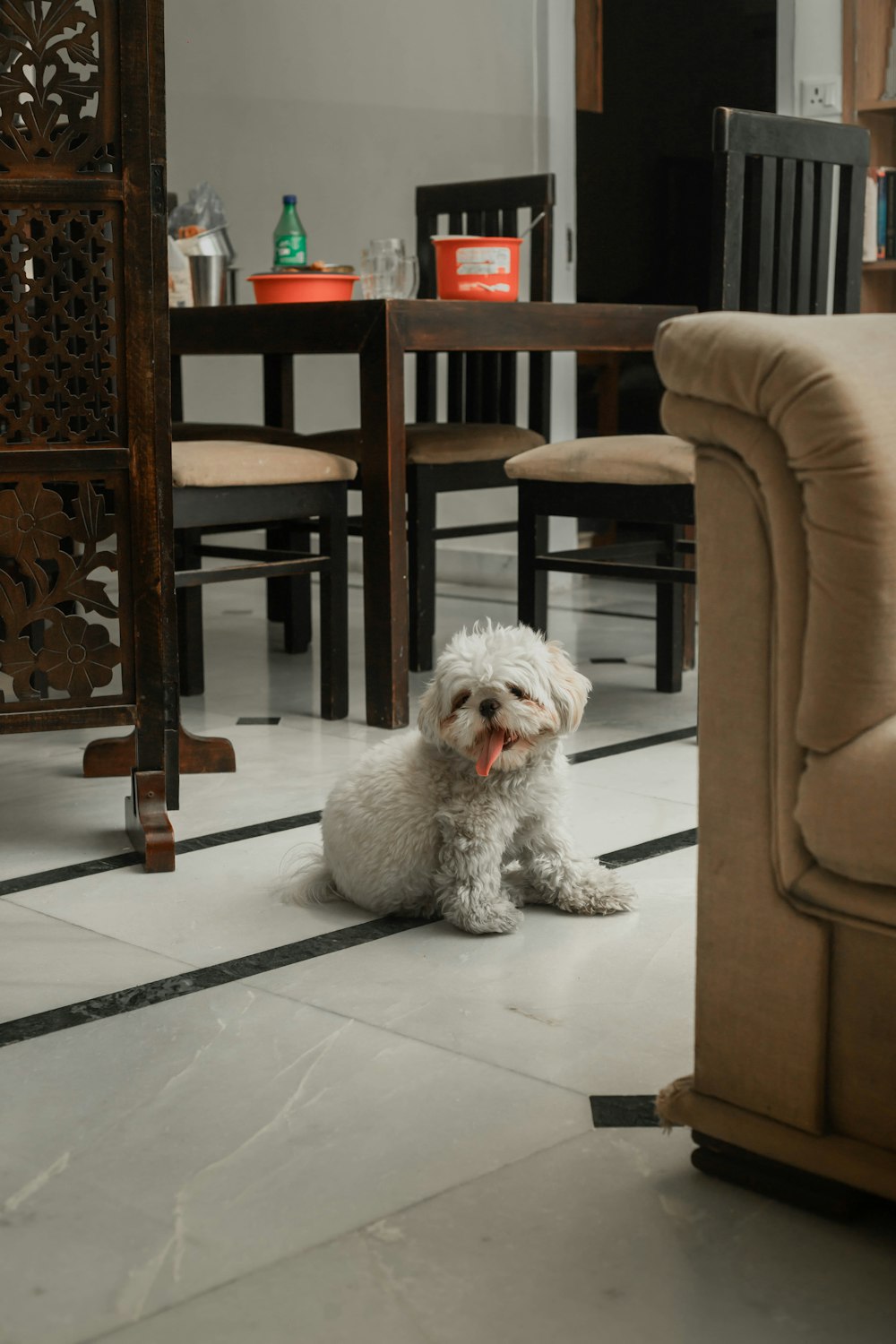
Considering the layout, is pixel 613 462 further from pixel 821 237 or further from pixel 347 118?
pixel 347 118

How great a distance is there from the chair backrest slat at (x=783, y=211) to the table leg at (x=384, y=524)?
2.06 ft

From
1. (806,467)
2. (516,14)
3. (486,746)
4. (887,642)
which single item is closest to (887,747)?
(887,642)

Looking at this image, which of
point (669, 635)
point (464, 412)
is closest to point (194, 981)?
point (669, 635)

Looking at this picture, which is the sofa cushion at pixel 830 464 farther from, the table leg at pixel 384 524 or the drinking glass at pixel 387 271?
the drinking glass at pixel 387 271

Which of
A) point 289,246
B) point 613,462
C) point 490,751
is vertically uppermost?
point 289,246

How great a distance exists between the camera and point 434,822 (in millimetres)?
1929

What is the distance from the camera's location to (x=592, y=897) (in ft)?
6.57

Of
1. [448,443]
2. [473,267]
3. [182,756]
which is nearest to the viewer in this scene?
[182,756]

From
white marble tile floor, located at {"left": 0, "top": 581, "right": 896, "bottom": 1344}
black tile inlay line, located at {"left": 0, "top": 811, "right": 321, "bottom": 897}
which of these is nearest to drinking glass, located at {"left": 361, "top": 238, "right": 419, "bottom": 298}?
black tile inlay line, located at {"left": 0, "top": 811, "right": 321, "bottom": 897}

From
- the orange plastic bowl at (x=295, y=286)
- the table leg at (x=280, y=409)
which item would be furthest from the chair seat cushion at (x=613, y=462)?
the table leg at (x=280, y=409)

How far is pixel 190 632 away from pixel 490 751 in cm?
171

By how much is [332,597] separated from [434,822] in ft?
4.14

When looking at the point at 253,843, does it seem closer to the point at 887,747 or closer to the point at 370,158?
the point at 887,747

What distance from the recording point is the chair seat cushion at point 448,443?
352cm
